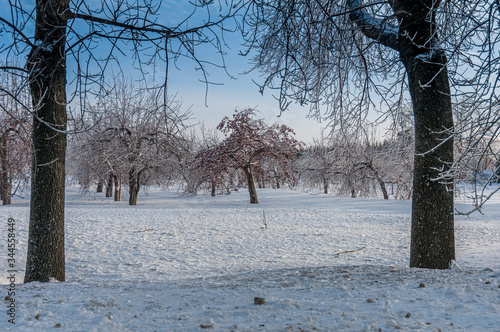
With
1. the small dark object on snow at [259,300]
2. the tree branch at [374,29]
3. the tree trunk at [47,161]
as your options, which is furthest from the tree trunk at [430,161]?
the tree trunk at [47,161]

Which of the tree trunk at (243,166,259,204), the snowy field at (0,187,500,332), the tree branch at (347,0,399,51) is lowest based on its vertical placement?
the snowy field at (0,187,500,332)

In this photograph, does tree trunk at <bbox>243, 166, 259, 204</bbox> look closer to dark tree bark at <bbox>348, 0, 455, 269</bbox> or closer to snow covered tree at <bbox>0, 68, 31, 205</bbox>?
snow covered tree at <bbox>0, 68, 31, 205</bbox>

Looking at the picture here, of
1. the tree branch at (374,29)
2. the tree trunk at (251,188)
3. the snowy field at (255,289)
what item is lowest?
the snowy field at (255,289)

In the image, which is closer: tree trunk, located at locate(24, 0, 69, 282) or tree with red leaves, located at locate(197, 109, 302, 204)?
tree trunk, located at locate(24, 0, 69, 282)

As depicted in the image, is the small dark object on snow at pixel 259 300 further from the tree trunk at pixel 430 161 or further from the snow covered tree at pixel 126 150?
the snow covered tree at pixel 126 150

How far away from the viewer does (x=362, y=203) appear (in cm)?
1666

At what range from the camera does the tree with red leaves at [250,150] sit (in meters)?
18.5

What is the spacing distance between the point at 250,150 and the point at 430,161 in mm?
14614

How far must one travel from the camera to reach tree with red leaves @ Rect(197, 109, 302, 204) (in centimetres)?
1850

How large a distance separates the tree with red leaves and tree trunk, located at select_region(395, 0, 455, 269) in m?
13.6

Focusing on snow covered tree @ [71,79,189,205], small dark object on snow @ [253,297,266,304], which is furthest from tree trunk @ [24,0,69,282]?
snow covered tree @ [71,79,189,205]

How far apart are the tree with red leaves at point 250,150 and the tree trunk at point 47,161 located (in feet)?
45.2

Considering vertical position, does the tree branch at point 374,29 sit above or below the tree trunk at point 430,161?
above

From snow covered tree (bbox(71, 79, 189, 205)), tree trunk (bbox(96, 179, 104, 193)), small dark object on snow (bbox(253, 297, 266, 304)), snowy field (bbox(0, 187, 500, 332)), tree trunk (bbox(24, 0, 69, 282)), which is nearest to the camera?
snowy field (bbox(0, 187, 500, 332))
